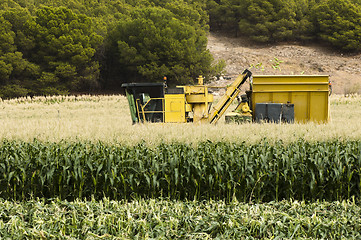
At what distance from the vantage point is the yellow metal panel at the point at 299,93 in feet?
47.1

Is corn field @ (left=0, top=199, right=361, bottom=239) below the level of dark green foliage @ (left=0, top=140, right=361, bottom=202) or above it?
below

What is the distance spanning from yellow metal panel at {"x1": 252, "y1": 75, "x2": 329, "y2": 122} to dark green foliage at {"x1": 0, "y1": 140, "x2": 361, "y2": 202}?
6249 millimetres

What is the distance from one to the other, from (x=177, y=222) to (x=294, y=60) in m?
57.5

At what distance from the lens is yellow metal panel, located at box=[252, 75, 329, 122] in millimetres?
14344

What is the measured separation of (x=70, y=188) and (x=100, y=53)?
41913 mm

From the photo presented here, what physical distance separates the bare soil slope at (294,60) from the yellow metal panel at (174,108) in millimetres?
39594

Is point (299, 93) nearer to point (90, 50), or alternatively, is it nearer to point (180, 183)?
point (180, 183)

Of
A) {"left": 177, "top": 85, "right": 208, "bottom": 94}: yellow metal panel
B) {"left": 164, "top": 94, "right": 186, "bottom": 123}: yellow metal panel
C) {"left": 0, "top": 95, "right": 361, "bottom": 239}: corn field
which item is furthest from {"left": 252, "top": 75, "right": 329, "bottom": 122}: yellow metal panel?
{"left": 0, "top": 95, "right": 361, "bottom": 239}: corn field

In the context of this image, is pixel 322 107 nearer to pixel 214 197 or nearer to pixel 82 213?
pixel 214 197

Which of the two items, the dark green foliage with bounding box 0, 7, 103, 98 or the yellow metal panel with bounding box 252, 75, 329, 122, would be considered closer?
the yellow metal panel with bounding box 252, 75, 329, 122

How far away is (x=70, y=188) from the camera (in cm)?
798

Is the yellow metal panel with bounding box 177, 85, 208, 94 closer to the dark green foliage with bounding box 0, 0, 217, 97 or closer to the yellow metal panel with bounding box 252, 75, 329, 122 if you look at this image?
the yellow metal panel with bounding box 252, 75, 329, 122

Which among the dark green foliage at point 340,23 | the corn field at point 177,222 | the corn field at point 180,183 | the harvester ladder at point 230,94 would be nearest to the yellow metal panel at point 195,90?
the harvester ladder at point 230,94

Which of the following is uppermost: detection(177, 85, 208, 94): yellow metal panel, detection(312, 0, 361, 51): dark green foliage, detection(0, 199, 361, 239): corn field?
detection(312, 0, 361, 51): dark green foliage
